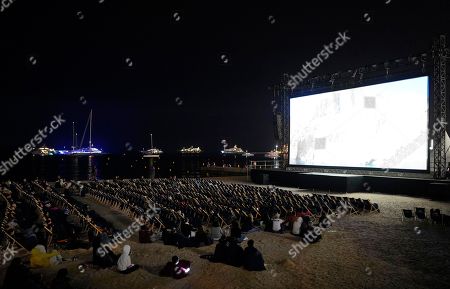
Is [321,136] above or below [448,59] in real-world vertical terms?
below

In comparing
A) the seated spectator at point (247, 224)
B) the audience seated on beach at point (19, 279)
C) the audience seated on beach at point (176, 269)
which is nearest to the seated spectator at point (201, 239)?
the seated spectator at point (247, 224)

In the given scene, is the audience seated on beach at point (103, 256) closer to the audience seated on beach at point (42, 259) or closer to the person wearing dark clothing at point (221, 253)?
the audience seated on beach at point (42, 259)

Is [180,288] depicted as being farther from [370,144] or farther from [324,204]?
[370,144]

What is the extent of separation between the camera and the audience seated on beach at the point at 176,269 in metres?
7.63

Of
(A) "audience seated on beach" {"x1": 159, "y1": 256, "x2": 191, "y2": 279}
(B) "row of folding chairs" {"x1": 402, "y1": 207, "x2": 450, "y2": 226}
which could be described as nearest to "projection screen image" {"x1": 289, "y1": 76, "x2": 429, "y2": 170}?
(B) "row of folding chairs" {"x1": 402, "y1": 207, "x2": 450, "y2": 226}

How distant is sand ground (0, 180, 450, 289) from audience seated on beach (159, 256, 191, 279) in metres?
0.14

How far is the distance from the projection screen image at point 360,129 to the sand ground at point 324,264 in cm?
905

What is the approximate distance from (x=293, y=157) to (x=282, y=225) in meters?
16.0

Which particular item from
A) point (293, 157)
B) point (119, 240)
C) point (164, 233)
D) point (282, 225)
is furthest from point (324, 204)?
point (293, 157)

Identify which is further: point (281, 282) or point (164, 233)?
point (164, 233)

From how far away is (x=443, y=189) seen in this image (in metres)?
17.9

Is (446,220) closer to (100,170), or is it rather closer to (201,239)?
(201,239)

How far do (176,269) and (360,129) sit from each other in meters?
17.9

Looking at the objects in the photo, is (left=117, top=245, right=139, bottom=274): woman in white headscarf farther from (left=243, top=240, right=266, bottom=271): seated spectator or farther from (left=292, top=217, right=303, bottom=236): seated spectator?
(left=292, top=217, right=303, bottom=236): seated spectator
